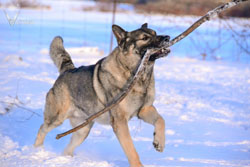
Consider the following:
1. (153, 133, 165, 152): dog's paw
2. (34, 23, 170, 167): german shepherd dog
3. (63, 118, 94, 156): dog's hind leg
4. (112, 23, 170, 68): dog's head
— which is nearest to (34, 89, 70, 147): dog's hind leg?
(34, 23, 170, 167): german shepherd dog

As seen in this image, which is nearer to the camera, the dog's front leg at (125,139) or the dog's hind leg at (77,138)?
the dog's front leg at (125,139)

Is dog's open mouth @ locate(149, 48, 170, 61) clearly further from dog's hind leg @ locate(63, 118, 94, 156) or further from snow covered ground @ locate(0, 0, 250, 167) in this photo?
dog's hind leg @ locate(63, 118, 94, 156)

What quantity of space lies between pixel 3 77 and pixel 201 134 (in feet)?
15.7

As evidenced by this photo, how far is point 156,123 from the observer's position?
4.00 metres

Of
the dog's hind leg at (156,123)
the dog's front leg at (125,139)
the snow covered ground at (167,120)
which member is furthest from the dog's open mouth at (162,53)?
the snow covered ground at (167,120)

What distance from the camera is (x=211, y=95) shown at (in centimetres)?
773

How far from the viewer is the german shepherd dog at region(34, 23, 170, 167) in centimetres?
396

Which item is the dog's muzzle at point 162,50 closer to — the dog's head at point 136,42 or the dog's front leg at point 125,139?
the dog's head at point 136,42

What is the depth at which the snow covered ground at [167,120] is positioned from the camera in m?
4.19

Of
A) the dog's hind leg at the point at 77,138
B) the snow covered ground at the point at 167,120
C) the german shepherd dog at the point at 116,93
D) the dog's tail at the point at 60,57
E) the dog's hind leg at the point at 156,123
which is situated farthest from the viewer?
the dog's tail at the point at 60,57

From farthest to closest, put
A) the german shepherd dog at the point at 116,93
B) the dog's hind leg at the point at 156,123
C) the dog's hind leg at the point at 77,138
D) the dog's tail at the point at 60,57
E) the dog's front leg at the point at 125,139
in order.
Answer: the dog's tail at the point at 60,57 → the dog's hind leg at the point at 77,138 → the german shepherd dog at the point at 116,93 → the dog's hind leg at the point at 156,123 → the dog's front leg at the point at 125,139

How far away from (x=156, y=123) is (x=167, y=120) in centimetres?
221

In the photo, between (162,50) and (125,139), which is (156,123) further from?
(162,50)

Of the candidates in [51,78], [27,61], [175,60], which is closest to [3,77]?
[51,78]
